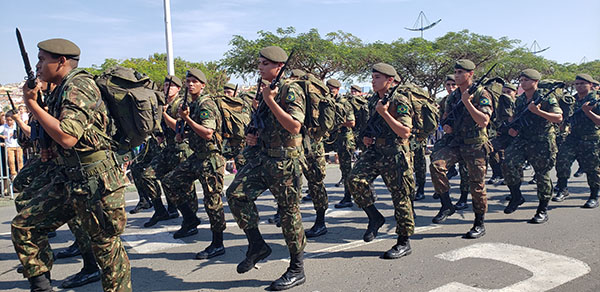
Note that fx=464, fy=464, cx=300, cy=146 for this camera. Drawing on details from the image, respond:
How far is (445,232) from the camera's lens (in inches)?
230

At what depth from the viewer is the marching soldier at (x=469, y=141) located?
218 inches

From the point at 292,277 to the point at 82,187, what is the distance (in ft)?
6.12

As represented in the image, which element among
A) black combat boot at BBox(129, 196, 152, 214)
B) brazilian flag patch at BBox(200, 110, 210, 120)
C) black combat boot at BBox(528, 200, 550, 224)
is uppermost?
brazilian flag patch at BBox(200, 110, 210, 120)

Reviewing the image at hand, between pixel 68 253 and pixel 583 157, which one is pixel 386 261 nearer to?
pixel 68 253

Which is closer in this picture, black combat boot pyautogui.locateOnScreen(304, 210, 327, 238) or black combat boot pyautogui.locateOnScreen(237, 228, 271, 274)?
black combat boot pyautogui.locateOnScreen(237, 228, 271, 274)

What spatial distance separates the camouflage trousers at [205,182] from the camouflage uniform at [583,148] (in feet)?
19.0

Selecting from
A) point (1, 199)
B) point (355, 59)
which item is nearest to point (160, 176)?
point (1, 199)

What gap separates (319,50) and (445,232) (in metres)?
17.4

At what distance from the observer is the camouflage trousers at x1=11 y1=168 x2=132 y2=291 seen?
3.23m

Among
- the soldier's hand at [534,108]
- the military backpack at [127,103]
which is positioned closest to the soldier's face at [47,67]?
the military backpack at [127,103]

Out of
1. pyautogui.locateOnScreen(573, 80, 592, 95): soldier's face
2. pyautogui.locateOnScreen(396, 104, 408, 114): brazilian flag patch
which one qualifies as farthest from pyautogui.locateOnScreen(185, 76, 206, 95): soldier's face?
pyautogui.locateOnScreen(573, 80, 592, 95): soldier's face

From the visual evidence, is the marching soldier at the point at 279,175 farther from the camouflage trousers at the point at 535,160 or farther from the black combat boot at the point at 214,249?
the camouflage trousers at the point at 535,160

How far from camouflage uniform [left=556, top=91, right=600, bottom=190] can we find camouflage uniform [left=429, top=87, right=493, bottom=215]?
8.73ft

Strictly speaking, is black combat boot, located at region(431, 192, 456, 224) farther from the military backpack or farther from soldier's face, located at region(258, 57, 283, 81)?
the military backpack
